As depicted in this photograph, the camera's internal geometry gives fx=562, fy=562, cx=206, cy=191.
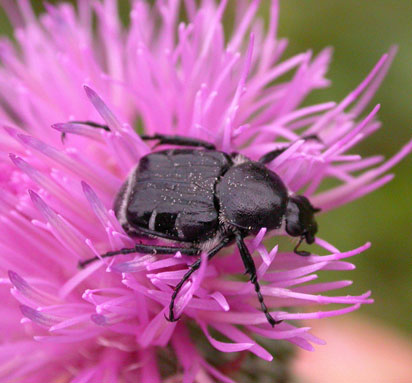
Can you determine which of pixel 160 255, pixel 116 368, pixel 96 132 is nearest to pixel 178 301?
pixel 160 255

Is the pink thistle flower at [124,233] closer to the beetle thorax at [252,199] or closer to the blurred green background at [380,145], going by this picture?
the beetle thorax at [252,199]

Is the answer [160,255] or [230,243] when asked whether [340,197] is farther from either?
[160,255]

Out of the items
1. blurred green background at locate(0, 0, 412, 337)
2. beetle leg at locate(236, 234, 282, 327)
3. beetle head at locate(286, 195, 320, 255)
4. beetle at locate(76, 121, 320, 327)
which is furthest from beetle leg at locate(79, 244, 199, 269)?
blurred green background at locate(0, 0, 412, 337)

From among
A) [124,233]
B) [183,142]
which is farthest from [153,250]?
[183,142]

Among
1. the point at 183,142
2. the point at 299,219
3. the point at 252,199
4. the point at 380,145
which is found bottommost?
the point at 380,145

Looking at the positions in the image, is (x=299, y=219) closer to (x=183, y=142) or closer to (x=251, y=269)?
(x=251, y=269)
